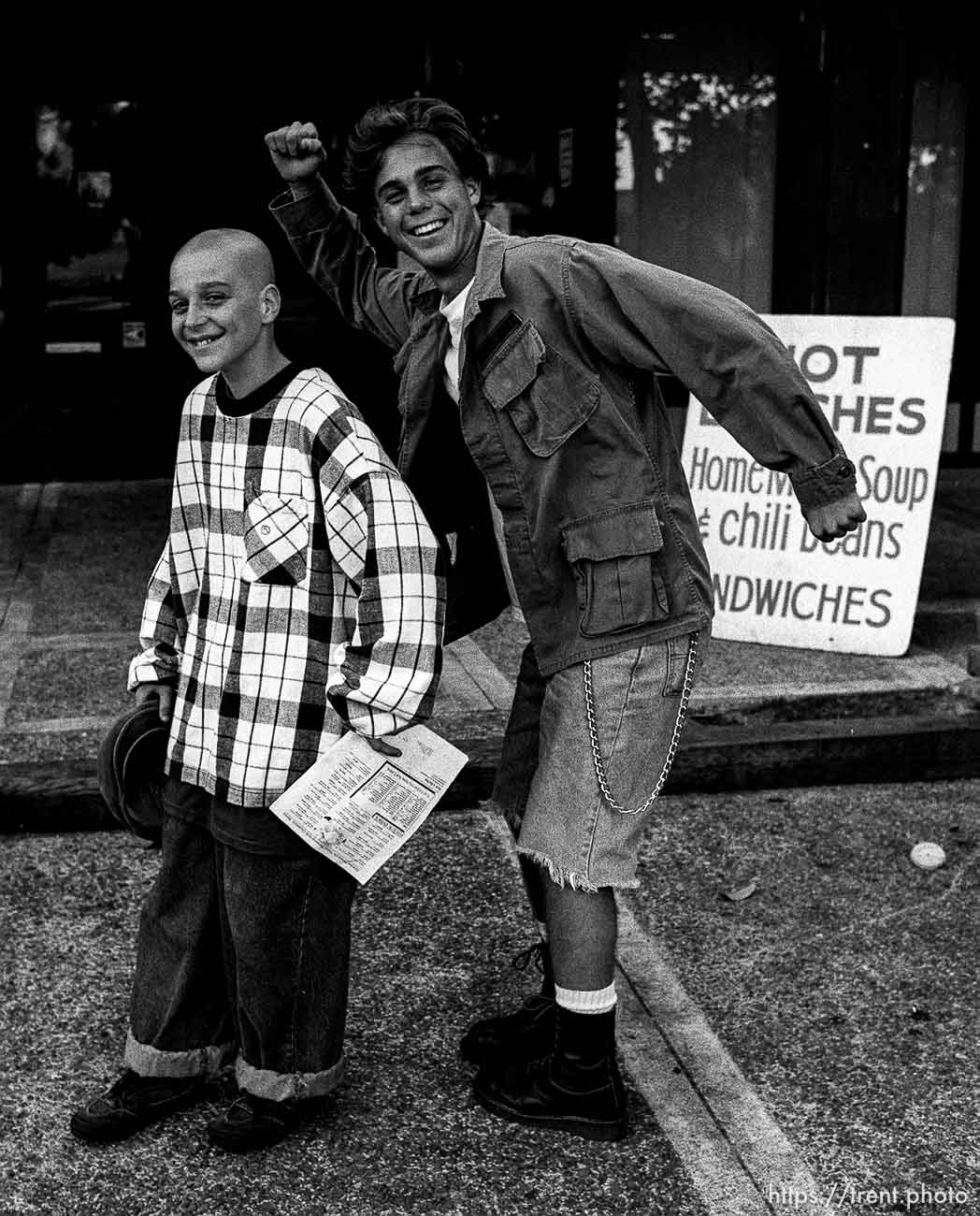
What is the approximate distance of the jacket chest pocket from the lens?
2.73 metres

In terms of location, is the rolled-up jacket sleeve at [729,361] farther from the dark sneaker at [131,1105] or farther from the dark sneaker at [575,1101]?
the dark sneaker at [131,1105]

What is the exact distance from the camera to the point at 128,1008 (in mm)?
3424

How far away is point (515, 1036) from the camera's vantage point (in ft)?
10.5

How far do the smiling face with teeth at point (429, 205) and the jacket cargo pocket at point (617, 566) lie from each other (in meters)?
0.52

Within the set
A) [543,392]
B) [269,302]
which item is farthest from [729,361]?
[269,302]

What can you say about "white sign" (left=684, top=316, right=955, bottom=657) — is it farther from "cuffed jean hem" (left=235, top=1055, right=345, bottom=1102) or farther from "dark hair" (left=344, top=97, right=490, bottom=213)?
"cuffed jean hem" (left=235, top=1055, right=345, bottom=1102)

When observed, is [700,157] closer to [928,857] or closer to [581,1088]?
[928,857]

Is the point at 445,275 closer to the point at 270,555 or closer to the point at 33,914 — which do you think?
the point at 270,555

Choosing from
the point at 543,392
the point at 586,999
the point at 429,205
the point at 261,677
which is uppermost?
the point at 429,205

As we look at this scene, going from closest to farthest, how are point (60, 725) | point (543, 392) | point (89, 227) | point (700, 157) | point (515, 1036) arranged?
point (543, 392)
point (515, 1036)
point (60, 725)
point (89, 227)
point (700, 157)

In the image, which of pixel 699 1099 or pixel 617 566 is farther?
pixel 699 1099

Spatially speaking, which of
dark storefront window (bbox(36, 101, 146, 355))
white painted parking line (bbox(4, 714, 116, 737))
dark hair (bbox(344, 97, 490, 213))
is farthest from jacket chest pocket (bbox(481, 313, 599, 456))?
dark storefront window (bbox(36, 101, 146, 355))

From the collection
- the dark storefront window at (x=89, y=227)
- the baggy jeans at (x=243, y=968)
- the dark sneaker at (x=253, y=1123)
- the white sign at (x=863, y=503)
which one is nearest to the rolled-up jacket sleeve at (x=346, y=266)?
the baggy jeans at (x=243, y=968)

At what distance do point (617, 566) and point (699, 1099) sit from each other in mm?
1109
